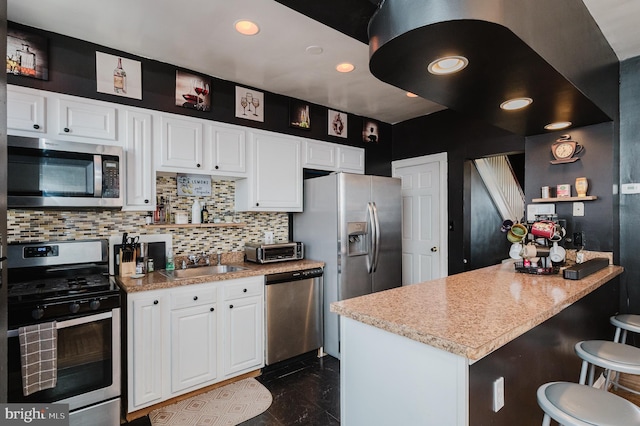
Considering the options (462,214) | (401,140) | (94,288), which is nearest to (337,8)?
(94,288)

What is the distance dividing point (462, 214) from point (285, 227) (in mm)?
1959

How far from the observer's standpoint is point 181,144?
2.68 metres

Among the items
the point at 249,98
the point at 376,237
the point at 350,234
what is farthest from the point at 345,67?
the point at 376,237

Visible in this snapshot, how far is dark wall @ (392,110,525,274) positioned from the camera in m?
3.44

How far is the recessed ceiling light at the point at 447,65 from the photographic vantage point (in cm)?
A: 149

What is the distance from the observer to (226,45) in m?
2.38

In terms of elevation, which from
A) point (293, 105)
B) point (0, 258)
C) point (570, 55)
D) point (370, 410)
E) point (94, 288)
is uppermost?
point (293, 105)

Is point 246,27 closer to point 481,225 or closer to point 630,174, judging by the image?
point 630,174

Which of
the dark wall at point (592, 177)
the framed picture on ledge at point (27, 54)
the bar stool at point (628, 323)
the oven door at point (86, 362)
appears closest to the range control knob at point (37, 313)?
the oven door at point (86, 362)

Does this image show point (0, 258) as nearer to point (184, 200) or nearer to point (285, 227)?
point (184, 200)

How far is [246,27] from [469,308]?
213cm

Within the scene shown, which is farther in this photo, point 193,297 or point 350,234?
point 350,234

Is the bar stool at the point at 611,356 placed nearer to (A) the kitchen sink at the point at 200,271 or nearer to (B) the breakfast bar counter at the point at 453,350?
(B) the breakfast bar counter at the point at 453,350

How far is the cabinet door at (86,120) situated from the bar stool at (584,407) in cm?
292
